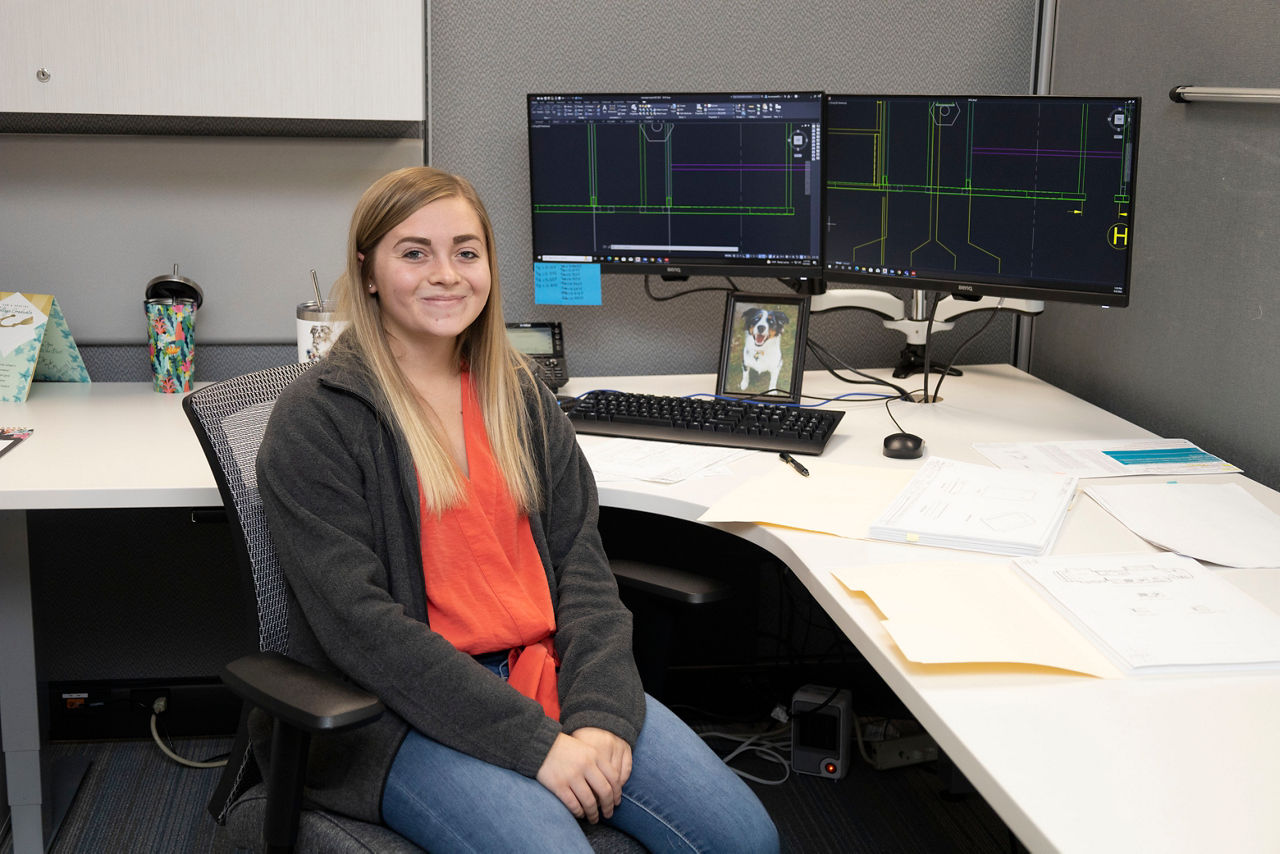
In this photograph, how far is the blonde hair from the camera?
1.11 m

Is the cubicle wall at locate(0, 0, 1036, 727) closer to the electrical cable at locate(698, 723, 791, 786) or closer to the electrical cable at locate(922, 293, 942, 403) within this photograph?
the electrical cable at locate(922, 293, 942, 403)

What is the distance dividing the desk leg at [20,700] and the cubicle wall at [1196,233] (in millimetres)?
1591

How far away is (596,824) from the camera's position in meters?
1.01

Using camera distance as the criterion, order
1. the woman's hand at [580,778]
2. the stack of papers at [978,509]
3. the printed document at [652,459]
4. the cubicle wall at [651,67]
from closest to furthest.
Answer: the woman's hand at [580,778], the stack of papers at [978,509], the printed document at [652,459], the cubicle wall at [651,67]

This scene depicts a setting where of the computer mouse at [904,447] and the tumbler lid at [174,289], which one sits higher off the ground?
the tumbler lid at [174,289]

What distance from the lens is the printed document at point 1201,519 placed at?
1.07m

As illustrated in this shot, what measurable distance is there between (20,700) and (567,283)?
3.23 ft

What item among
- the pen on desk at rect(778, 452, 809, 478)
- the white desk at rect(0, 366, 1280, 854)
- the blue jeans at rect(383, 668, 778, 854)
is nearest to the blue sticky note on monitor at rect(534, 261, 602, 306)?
the white desk at rect(0, 366, 1280, 854)

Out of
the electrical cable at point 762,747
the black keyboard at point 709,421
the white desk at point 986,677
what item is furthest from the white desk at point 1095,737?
the electrical cable at point 762,747

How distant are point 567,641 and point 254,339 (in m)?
0.94

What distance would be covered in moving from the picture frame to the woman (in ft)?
1.79

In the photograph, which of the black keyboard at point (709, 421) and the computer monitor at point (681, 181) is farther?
the computer monitor at point (681, 181)

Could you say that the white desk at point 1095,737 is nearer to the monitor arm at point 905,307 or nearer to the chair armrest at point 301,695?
the chair armrest at point 301,695

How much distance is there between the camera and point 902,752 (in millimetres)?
1829
